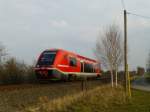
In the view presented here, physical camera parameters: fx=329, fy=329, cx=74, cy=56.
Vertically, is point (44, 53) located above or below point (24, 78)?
above

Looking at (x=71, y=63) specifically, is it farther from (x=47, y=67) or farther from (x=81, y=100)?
(x=81, y=100)

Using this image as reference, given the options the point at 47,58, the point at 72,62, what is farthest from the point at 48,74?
the point at 72,62

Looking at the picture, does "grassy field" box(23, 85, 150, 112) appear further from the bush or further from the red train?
the bush

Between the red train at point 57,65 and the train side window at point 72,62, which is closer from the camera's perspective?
the red train at point 57,65

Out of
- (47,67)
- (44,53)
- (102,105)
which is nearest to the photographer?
(102,105)

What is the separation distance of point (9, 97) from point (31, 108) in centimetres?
268

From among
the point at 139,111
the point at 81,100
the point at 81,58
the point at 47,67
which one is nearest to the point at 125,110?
the point at 139,111

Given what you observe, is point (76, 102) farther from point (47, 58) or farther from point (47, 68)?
point (47, 58)

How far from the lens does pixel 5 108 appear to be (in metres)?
12.6

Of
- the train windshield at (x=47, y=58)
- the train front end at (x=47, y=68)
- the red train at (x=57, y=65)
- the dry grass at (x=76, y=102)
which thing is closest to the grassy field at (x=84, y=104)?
the dry grass at (x=76, y=102)

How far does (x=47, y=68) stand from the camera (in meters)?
28.4

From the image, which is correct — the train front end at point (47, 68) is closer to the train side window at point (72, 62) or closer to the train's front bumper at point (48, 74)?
the train's front bumper at point (48, 74)

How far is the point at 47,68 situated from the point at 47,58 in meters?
1.69

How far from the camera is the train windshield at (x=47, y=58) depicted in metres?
29.3
